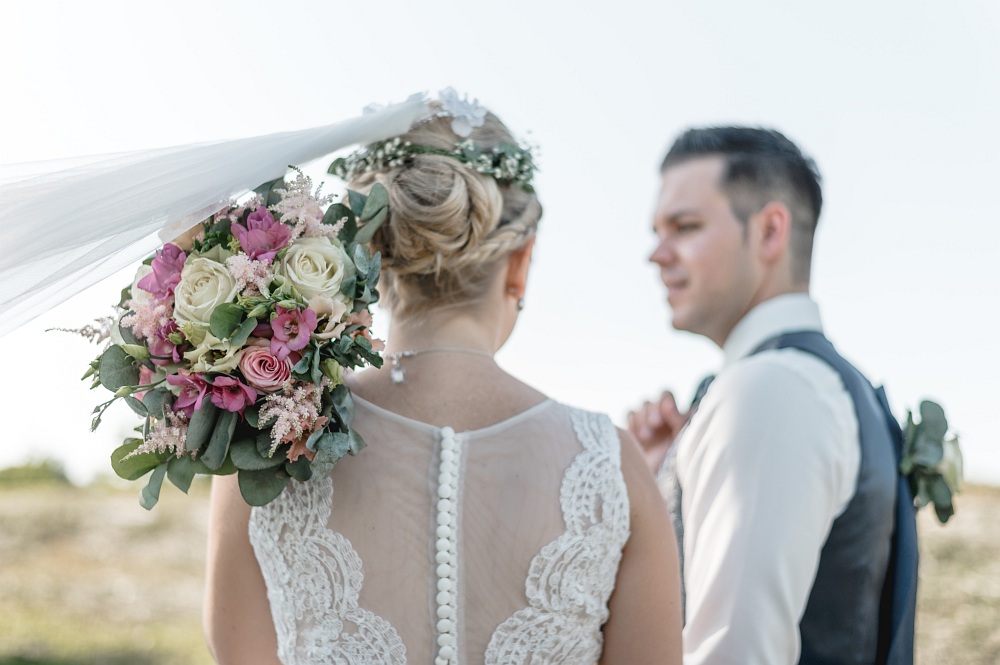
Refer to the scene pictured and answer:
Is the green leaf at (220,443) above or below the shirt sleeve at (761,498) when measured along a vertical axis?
above

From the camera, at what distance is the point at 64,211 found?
2146 millimetres

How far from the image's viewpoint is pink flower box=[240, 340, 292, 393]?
199cm

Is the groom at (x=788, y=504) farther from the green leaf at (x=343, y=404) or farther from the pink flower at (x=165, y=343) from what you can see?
the pink flower at (x=165, y=343)

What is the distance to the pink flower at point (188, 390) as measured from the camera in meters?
2.01

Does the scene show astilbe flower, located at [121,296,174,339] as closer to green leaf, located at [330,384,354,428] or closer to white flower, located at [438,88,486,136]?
green leaf, located at [330,384,354,428]

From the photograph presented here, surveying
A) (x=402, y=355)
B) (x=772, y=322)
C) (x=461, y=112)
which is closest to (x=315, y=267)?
(x=402, y=355)

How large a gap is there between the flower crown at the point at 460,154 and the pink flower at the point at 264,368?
0.62 metres

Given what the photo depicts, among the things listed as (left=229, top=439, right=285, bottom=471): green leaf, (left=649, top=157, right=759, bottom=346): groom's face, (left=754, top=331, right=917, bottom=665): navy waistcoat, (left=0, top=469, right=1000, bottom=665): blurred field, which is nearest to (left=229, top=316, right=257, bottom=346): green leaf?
(left=229, top=439, right=285, bottom=471): green leaf

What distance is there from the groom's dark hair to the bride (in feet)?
5.34

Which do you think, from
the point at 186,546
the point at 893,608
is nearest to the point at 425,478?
the point at 893,608

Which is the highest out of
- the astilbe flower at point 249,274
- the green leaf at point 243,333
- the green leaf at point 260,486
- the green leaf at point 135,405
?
the astilbe flower at point 249,274

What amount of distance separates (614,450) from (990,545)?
706 cm

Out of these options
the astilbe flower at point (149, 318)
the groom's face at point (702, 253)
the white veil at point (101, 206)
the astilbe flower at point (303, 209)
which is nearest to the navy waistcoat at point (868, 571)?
the groom's face at point (702, 253)

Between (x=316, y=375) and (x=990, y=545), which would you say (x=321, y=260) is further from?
(x=990, y=545)
